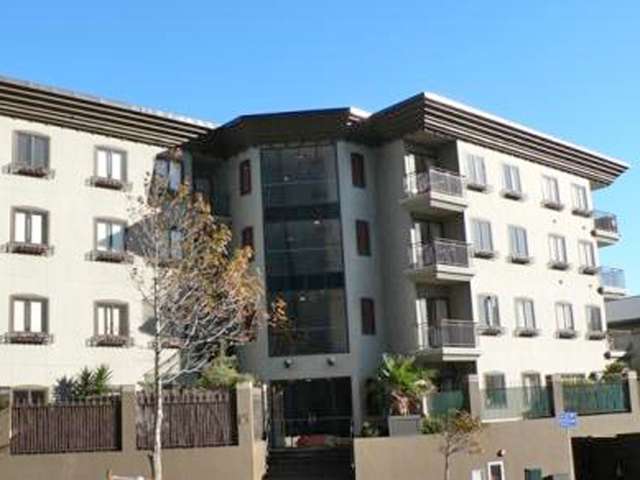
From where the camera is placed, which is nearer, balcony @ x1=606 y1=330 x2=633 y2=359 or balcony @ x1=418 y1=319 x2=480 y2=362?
balcony @ x1=418 y1=319 x2=480 y2=362

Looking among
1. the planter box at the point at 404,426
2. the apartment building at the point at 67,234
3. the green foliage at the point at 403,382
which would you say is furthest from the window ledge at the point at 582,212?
the apartment building at the point at 67,234

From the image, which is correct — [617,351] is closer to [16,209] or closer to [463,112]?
[463,112]

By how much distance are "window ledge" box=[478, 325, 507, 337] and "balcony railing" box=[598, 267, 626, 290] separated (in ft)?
34.4

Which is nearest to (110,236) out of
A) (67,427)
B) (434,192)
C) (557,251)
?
(67,427)

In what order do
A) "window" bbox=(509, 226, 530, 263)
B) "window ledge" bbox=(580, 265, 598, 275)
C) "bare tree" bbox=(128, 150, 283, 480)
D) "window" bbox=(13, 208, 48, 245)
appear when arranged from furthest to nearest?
"window ledge" bbox=(580, 265, 598, 275) < "window" bbox=(509, 226, 530, 263) < "window" bbox=(13, 208, 48, 245) < "bare tree" bbox=(128, 150, 283, 480)

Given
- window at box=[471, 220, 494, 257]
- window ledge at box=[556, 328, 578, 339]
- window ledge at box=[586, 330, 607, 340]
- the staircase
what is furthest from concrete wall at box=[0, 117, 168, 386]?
window ledge at box=[586, 330, 607, 340]

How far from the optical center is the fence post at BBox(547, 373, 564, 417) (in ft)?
118

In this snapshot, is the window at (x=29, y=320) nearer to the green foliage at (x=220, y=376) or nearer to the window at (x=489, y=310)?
the green foliage at (x=220, y=376)

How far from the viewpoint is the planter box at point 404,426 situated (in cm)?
3156

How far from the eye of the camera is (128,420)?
27.7 m

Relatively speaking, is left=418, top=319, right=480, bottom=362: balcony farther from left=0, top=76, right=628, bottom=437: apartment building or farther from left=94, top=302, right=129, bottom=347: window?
left=94, top=302, right=129, bottom=347: window

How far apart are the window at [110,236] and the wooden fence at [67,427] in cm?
839

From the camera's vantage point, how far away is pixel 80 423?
2773cm

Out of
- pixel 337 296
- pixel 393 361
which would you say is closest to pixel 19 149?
Result: pixel 337 296
